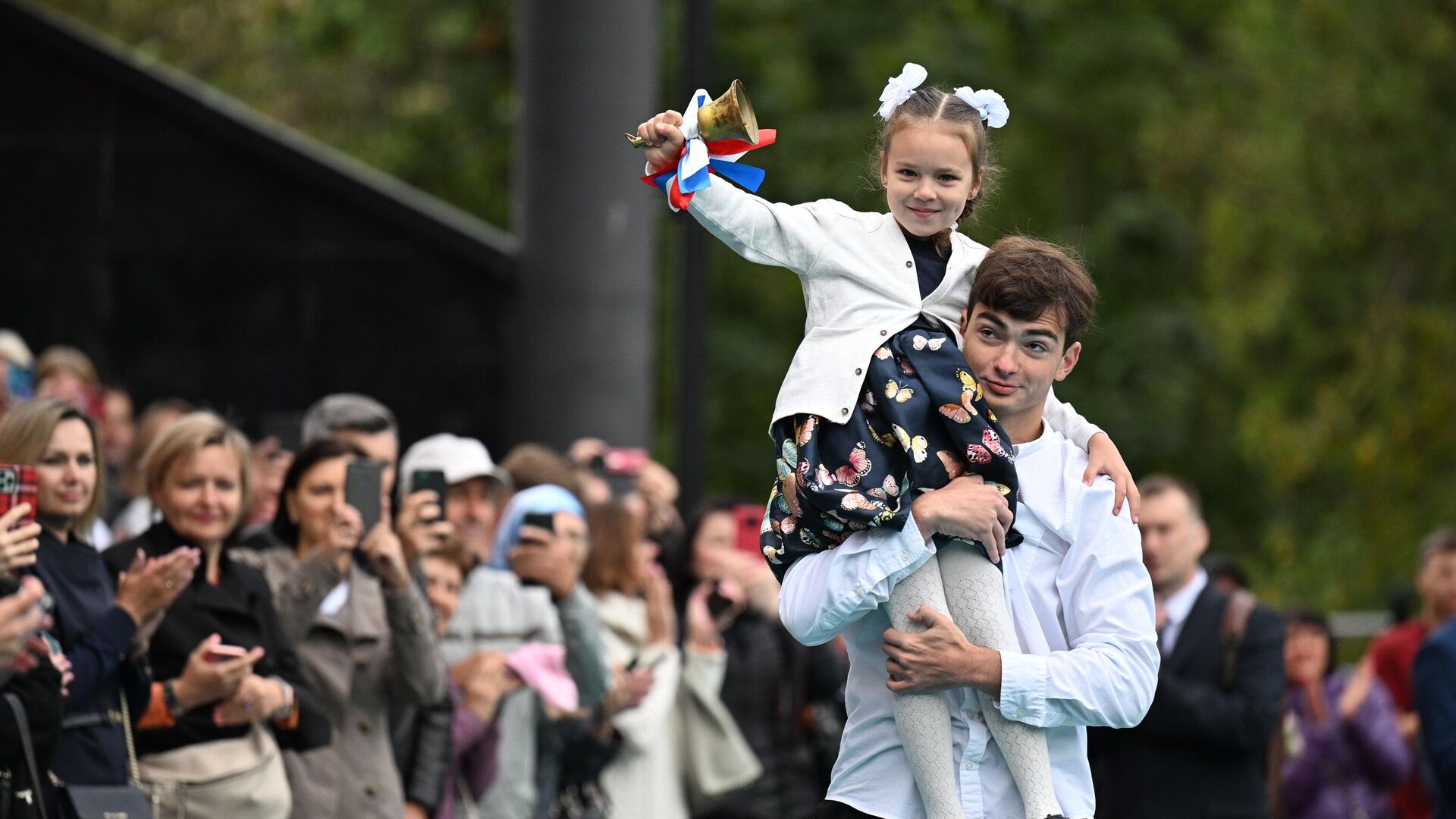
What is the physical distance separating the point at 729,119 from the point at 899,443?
0.80 m

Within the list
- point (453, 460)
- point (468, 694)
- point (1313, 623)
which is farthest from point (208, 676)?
point (1313, 623)

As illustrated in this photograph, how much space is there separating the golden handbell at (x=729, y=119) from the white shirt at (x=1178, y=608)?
3466mm

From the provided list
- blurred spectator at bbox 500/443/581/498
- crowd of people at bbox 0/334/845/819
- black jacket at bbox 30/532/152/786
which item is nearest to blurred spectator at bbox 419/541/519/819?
crowd of people at bbox 0/334/845/819

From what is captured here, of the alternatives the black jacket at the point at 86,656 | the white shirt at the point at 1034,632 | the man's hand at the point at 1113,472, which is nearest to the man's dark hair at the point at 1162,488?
the man's hand at the point at 1113,472

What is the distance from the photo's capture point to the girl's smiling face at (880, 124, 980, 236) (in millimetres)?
4504

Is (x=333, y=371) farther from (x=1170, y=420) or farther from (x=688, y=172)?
(x=1170, y=420)

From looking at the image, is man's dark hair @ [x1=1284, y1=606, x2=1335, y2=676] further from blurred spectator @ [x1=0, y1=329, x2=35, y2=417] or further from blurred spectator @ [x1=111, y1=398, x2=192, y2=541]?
blurred spectator @ [x1=0, y1=329, x2=35, y2=417]

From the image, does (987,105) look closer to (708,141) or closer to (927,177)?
(927,177)

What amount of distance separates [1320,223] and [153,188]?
11.0 m

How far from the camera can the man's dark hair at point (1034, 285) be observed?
4.54 m

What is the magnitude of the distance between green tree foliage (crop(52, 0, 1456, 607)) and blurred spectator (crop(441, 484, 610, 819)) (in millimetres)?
9919

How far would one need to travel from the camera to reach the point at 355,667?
264 inches

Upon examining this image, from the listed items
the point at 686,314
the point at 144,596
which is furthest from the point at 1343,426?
the point at 144,596

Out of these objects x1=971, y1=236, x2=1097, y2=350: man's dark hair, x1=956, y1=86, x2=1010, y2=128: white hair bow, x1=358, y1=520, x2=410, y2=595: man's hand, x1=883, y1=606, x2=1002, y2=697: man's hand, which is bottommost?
x1=883, y1=606, x2=1002, y2=697: man's hand
